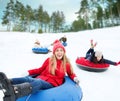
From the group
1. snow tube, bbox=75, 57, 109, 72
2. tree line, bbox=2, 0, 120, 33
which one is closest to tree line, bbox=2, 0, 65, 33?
tree line, bbox=2, 0, 120, 33

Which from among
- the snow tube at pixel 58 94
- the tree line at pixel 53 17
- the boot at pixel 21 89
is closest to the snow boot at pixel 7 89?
the boot at pixel 21 89

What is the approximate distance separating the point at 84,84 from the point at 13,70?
2.44 m

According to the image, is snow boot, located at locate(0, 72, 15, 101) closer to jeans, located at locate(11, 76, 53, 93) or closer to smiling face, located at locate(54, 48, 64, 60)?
jeans, located at locate(11, 76, 53, 93)

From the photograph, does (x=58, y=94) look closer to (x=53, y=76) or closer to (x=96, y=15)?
(x=53, y=76)

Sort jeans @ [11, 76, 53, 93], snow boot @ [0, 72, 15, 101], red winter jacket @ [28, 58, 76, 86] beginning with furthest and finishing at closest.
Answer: red winter jacket @ [28, 58, 76, 86]
jeans @ [11, 76, 53, 93]
snow boot @ [0, 72, 15, 101]

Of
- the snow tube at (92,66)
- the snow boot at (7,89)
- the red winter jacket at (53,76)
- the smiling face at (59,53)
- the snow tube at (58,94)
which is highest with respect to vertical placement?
the smiling face at (59,53)

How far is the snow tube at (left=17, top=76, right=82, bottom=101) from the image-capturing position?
3361mm

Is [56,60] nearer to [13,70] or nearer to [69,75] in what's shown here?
[69,75]

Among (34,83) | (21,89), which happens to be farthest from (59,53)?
(21,89)

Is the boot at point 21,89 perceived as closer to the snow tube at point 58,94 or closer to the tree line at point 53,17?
the snow tube at point 58,94

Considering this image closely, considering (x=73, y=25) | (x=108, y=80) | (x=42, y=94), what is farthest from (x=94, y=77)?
(x=73, y=25)

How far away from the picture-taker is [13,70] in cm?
733

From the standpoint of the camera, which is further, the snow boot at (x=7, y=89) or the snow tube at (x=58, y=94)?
the snow tube at (x=58, y=94)

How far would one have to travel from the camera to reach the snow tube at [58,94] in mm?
3361
